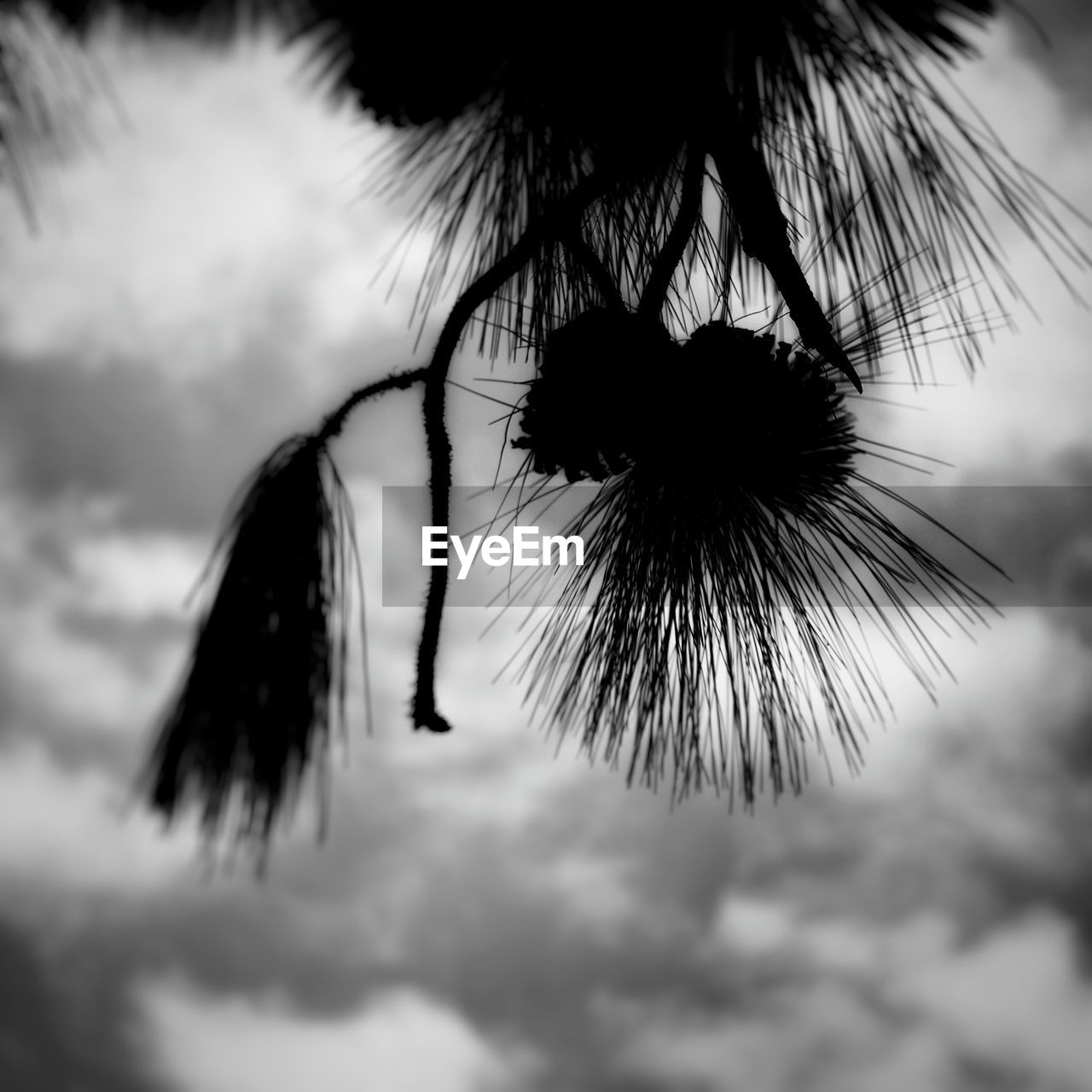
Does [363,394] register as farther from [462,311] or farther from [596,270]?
[596,270]

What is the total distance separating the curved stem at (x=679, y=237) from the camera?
57cm

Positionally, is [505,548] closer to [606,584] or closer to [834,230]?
[606,584]

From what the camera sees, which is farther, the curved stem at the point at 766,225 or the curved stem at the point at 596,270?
the curved stem at the point at 596,270

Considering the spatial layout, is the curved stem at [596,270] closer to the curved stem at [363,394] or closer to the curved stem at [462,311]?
the curved stem at [462,311]

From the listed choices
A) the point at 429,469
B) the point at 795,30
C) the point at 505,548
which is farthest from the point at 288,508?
the point at 795,30

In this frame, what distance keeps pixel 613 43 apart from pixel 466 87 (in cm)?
11

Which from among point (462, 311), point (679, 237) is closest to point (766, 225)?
point (679, 237)

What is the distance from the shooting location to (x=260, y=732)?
496 mm

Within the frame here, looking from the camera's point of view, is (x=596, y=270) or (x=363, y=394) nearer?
(x=363, y=394)

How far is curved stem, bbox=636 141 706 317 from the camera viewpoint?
57cm

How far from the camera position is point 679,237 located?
22.7 inches

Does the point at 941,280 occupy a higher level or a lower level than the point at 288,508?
higher

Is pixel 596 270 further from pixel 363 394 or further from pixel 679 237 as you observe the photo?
pixel 363 394

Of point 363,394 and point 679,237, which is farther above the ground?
point 679,237
